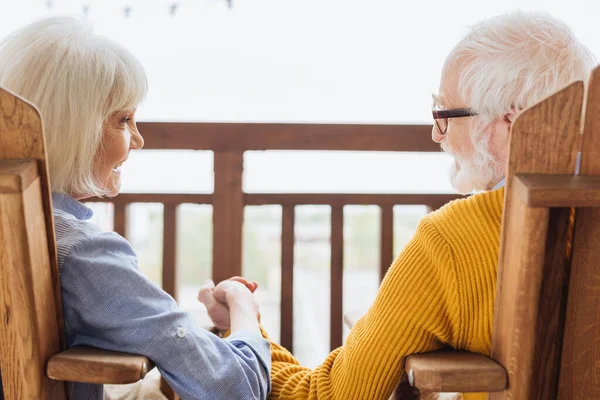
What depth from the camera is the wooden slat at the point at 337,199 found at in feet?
6.57

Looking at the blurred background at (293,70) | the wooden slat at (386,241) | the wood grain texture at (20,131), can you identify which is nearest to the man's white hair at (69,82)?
the wood grain texture at (20,131)

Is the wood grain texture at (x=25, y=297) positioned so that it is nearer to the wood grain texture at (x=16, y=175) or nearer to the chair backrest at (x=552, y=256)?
the wood grain texture at (x=16, y=175)

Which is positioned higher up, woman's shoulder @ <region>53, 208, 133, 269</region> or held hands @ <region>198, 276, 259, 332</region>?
woman's shoulder @ <region>53, 208, 133, 269</region>

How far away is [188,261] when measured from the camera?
12.8ft

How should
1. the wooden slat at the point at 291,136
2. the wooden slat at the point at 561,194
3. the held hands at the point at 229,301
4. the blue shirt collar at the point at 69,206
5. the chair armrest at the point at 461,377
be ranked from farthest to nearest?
the wooden slat at the point at 291,136 < the held hands at the point at 229,301 < the blue shirt collar at the point at 69,206 < the chair armrest at the point at 461,377 < the wooden slat at the point at 561,194

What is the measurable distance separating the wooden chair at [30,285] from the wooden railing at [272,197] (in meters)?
1.09

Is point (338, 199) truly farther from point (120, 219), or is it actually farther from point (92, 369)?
point (92, 369)

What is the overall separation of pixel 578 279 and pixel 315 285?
3463 millimetres

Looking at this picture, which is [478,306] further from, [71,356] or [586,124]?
[71,356]

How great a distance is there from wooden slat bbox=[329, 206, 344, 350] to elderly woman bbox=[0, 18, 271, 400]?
0.95 metres

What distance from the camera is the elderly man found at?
97 cm

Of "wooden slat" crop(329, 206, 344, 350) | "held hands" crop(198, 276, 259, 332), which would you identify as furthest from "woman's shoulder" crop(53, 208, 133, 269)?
"wooden slat" crop(329, 206, 344, 350)

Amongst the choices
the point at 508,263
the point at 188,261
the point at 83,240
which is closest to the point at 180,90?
the point at 188,261

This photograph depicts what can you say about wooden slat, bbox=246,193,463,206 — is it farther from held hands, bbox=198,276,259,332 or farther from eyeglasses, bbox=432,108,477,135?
eyeglasses, bbox=432,108,477,135
